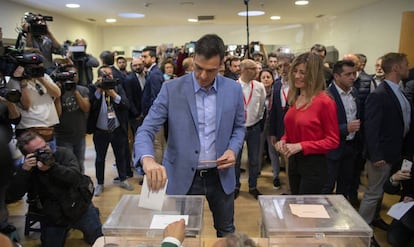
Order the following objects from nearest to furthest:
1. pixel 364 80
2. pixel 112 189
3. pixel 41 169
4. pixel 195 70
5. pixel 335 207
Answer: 1. pixel 335 207
2. pixel 195 70
3. pixel 41 169
4. pixel 364 80
5. pixel 112 189

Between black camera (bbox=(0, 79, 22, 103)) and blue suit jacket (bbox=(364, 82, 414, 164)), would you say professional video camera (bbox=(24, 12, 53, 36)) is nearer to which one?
black camera (bbox=(0, 79, 22, 103))

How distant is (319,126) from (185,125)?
794 millimetres

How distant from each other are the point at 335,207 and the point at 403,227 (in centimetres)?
151

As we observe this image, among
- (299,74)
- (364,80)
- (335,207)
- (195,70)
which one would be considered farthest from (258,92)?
(335,207)

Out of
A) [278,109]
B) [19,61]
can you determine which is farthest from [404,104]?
[19,61]

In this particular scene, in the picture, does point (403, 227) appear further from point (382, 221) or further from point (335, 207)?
point (335, 207)

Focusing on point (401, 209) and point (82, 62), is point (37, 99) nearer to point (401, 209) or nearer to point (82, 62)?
point (82, 62)

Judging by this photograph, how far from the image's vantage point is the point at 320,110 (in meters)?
1.91

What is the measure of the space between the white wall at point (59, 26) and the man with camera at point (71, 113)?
2.92 meters

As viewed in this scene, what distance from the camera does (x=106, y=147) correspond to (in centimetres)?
362

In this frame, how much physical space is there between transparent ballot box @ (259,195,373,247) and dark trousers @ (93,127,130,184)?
260 cm

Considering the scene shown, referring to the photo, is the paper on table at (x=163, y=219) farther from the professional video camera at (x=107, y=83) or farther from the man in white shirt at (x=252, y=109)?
the professional video camera at (x=107, y=83)

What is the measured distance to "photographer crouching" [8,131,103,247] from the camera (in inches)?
85.4

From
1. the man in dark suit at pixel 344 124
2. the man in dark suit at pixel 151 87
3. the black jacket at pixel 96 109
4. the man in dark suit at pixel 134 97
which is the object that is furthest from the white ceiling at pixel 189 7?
the man in dark suit at pixel 344 124
